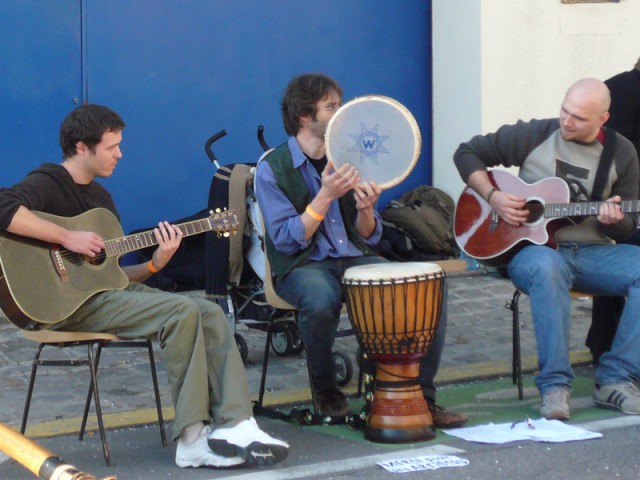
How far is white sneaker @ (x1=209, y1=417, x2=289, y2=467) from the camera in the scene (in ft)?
13.2

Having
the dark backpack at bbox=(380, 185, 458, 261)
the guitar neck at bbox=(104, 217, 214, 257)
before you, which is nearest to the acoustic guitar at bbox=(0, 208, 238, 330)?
the guitar neck at bbox=(104, 217, 214, 257)

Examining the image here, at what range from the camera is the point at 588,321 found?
6.91 metres

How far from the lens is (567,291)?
487 centimetres

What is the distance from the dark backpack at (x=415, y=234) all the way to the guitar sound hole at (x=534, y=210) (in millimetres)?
2210

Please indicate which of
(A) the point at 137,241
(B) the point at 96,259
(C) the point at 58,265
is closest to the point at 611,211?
(A) the point at 137,241

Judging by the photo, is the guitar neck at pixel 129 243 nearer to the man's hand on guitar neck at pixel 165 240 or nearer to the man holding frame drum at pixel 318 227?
the man's hand on guitar neck at pixel 165 240

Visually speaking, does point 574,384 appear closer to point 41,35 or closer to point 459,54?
point 459,54

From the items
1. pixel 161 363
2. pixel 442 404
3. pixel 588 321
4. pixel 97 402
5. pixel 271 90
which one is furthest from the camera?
pixel 271 90

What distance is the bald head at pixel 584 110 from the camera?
16.3 feet

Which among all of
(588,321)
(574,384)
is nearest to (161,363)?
(574,384)

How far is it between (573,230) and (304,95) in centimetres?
140

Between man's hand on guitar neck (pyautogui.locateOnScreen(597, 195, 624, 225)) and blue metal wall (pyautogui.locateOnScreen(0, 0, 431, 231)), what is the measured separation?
10.6ft

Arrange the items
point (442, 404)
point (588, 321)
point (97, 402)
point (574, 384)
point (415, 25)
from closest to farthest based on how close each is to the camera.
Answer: point (97, 402) < point (442, 404) < point (574, 384) < point (588, 321) < point (415, 25)

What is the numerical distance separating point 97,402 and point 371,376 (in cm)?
113
